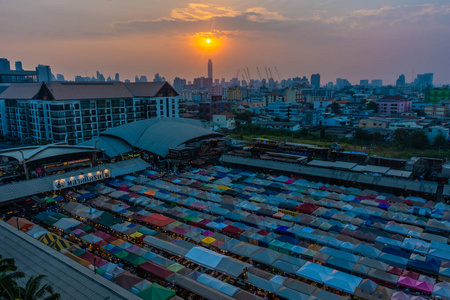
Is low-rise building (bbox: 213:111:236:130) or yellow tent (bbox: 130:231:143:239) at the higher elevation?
low-rise building (bbox: 213:111:236:130)

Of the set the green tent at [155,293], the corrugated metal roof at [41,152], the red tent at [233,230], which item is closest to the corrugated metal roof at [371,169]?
the red tent at [233,230]

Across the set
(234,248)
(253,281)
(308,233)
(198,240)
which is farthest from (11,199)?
(308,233)

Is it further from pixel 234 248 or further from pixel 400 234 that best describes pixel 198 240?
pixel 400 234

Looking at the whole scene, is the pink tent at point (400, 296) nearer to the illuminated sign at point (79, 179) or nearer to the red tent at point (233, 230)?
the red tent at point (233, 230)

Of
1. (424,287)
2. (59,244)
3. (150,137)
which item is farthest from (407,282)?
(150,137)

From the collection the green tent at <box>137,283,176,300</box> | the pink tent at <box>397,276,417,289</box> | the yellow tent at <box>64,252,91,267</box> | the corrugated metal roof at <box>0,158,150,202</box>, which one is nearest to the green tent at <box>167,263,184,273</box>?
the green tent at <box>137,283,176,300</box>

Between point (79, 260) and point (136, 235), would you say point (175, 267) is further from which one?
point (79, 260)

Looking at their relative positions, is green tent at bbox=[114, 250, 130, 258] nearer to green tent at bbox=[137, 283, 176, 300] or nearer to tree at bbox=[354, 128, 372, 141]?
green tent at bbox=[137, 283, 176, 300]
